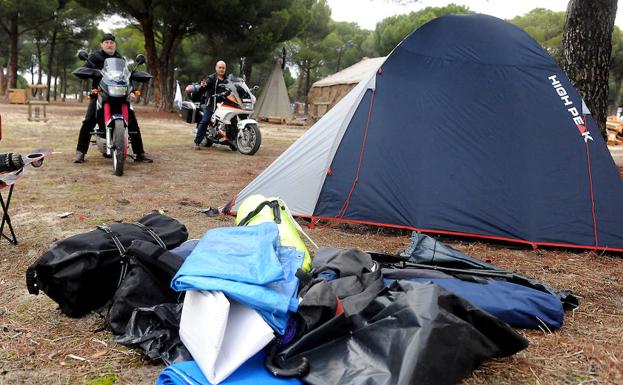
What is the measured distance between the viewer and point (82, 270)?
234 cm

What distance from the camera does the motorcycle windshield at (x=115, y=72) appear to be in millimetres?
6059

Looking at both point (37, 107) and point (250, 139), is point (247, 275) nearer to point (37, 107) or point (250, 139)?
point (250, 139)

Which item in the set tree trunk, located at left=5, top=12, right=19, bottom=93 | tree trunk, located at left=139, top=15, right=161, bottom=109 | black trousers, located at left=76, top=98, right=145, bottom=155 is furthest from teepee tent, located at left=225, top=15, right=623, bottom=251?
tree trunk, located at left=5, top=12, right=19, bottom=93

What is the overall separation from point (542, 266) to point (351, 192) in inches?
59.8

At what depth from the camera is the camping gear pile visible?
6.04ft

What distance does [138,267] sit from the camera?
2391 millimetres

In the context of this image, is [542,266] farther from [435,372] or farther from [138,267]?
[138,267]

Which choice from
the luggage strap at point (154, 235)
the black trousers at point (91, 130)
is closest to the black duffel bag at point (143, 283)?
the luggage strap at point (154, 235)

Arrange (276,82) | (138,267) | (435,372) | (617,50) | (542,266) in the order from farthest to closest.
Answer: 1. (617,50)
2. (276,82)
3. (542,266)
4. (138,267)
5. (435,372)

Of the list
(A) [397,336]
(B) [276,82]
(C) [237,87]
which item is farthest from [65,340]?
(B) [276,82]

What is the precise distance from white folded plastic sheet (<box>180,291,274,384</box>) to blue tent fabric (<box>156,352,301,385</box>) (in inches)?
1.1

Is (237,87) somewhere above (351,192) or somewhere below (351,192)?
above

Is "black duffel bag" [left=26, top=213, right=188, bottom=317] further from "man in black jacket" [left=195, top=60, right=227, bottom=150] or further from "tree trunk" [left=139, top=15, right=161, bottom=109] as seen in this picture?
"tree trunk" [left=139, top=15, right=161, bottom=109]

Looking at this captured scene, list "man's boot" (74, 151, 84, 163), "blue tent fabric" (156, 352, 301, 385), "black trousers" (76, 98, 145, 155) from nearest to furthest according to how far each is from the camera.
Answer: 1. "blue tent fabric" (156, 352, 301, 385)
2. "black trousers" (76, 98, 145, 155)
3. "man's boot" (74, 151, 84, 163)
